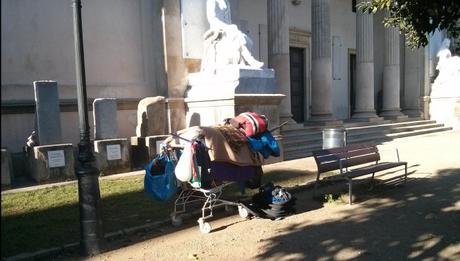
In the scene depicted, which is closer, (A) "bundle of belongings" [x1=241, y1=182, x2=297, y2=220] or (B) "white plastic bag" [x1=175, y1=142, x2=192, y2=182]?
(B) "white plastic bag" [x1=175, y1=142, x2=192, y2=182]

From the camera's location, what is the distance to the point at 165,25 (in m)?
11.1

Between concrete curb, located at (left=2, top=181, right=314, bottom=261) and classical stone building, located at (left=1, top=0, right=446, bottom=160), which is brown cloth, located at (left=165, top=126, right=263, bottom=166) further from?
classical stone building, located at (left=1, top=0, right=446, bottom=160)

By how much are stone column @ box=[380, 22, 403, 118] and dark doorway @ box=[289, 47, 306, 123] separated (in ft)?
12.1

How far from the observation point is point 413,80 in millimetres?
20594

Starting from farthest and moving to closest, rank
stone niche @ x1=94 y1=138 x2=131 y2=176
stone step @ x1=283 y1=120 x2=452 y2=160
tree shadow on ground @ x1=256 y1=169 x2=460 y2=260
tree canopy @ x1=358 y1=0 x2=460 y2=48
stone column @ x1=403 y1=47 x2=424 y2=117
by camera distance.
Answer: stone column @ x1=403 y1=47 x2=424 y2=117
stone step @ x1=283 y1=120 x2=452 y2=160
stone niche @ x1=94 y1=138 x2=131 y2=176
tree shadow on ground @ x1=256 y1=169 x2=460 y2=260
tree canopy @ x1=358 y1=0 x2=460 y2=48

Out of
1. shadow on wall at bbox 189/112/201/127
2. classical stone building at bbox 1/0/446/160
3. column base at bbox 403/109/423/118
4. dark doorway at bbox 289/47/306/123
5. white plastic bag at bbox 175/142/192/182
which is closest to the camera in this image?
white plastic bag at bbox 175/142/192/182

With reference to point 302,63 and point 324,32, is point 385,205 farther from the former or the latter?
point 302,63

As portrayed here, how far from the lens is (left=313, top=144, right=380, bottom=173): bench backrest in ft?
23.3

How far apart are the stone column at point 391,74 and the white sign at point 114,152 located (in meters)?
13.0

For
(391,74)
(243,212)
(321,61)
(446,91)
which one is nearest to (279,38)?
(321,61)

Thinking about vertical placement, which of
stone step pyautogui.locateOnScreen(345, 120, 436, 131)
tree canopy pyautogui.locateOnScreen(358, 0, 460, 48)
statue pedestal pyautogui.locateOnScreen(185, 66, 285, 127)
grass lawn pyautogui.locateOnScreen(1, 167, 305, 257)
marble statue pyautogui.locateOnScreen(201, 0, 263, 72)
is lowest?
grass lawn pyautogui.locateOnScreen(1, 167, 305, 257)

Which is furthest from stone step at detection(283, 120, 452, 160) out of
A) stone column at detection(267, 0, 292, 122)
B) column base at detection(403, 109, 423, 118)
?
stone column at detection(267, 0, 292, 122)

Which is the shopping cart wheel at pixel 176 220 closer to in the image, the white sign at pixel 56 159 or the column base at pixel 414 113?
the white sign at pixel 56 159

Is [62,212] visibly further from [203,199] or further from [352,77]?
[352,77]
